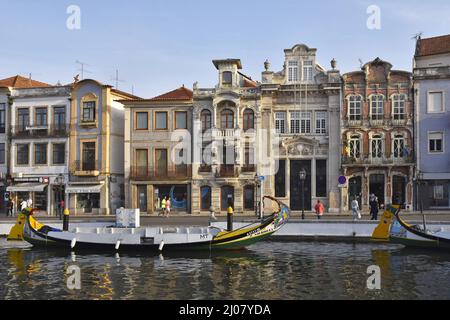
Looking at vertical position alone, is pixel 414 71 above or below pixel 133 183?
above

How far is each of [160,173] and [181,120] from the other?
5007 mm

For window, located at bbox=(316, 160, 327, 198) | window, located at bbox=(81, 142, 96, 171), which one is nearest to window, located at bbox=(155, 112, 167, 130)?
window, located at bbox=(81, 142, 96, 171)

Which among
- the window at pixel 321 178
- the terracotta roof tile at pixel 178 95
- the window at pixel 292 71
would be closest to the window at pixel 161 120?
the terracotta roof tile at pixel 178 95

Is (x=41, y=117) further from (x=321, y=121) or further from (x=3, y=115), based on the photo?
(x=321, y=121)

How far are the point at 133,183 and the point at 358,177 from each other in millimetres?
19298

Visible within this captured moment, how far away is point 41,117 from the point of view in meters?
55.5

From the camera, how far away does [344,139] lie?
1991 inches

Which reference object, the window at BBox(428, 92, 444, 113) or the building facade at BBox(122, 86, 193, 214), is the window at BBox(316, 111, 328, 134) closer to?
the window at BBox(428, 92, 444, 113)

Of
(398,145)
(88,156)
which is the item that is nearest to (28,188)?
(88,156)

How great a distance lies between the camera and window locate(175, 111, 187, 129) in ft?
176

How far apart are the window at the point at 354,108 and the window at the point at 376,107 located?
975 millimetres

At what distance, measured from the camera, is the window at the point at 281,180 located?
169ft
